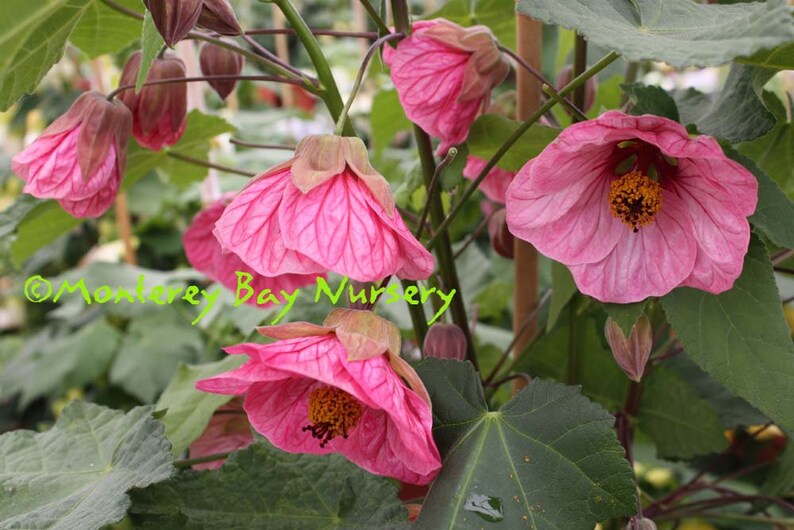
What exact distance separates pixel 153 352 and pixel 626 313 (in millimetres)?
1161

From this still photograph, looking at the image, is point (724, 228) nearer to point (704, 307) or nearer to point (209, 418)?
point (704, 307)

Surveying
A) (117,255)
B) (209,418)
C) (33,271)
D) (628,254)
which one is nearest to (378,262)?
(628,254)

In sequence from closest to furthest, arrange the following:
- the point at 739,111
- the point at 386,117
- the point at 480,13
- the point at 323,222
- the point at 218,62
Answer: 1. the point at 323,222
2. the point at 739,111
3. the point at 218,62
4. the point at 480,13
5. the point at 386,117

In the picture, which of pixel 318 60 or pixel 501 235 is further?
pixel 501 235

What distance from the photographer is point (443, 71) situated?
1.87ft

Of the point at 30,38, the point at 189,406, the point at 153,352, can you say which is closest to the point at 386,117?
the point at 189,406

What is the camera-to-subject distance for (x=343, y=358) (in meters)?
0.45

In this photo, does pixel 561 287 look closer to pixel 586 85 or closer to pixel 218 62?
pixel 586 85

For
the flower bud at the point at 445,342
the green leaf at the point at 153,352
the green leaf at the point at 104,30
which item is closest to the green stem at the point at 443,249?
the flower bud at the point at 445,342

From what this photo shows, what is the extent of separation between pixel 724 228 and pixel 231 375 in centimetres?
29

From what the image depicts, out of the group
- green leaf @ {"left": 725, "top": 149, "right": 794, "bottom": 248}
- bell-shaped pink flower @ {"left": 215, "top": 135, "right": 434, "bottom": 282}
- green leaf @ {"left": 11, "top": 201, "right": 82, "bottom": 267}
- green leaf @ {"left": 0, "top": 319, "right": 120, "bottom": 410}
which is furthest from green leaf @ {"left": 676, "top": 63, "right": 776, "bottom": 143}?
green leaf @ {"left": 0, "top": 319, "right": 120, "bottom": 410}

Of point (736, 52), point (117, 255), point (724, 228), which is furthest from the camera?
point (117, 255)

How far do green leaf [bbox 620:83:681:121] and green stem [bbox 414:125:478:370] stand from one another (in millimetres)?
140

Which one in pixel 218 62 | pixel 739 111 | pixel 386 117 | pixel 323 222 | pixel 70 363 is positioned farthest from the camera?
pixel 70 363
